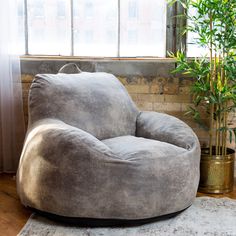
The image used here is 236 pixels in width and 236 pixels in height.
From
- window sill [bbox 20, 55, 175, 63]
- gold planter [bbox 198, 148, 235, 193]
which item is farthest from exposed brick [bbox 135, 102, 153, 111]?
gold planter [bbox 198, 148, 235, 193]

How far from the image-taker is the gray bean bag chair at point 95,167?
2.45 metres

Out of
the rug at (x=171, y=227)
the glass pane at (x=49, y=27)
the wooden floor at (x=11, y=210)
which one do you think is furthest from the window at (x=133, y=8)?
the rug at (x=171, y=227)

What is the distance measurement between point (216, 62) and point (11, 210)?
1728 mm

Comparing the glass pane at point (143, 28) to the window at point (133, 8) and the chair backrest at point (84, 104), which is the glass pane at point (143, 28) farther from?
the chair backrest at point (84, 104)

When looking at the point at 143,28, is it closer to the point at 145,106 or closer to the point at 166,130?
the point at 145,106

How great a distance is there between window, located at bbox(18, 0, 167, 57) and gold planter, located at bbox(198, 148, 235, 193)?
100 centimetres

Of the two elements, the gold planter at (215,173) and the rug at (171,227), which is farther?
the gold planter at (215,173)

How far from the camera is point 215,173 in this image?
10.4 feet

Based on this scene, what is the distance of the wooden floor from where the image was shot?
2.53 metres

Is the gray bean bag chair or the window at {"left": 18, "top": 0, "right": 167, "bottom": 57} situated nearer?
the gray bean bag chair

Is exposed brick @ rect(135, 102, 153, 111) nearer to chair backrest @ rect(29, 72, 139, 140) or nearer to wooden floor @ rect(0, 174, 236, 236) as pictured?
chair backrest @ rect(29, 72, 139, 140)

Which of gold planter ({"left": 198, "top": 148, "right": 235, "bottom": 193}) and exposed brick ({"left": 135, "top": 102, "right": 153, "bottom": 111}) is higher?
exposed brick ({"left": 135, "top": 102, "right": 153, "bottom": 111})

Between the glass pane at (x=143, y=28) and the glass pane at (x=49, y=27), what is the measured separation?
47cm

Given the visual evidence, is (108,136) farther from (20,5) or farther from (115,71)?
(20,5)
